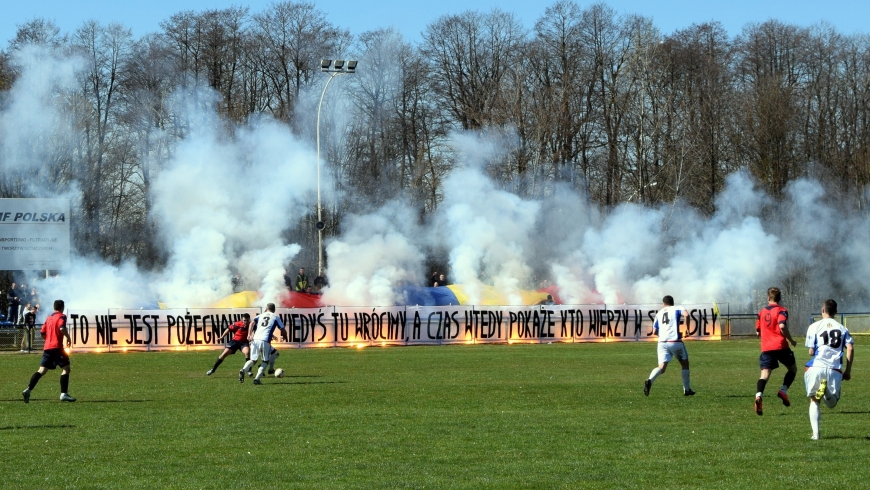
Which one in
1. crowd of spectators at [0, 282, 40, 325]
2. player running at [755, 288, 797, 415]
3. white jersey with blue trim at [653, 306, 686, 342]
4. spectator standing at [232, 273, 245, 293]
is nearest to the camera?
player running at [755, 288, 797, 415]

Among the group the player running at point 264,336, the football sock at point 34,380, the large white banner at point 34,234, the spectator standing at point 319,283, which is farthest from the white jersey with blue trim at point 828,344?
the large white banner at point 34,234

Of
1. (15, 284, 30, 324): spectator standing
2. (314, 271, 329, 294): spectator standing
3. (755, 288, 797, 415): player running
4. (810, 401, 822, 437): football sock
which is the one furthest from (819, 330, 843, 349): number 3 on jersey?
(15, 284, 30, 324): spectator standing

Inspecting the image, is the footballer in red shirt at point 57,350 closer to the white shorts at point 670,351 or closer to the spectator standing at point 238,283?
the white shorts at point 670,351

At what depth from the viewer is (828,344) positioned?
13.2 m

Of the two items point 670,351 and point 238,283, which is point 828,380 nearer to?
point 670,351

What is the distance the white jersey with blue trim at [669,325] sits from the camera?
64.0ft

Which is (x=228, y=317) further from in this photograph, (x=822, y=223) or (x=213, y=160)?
(x=822, y=223)

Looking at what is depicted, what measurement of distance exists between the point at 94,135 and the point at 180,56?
857 cm

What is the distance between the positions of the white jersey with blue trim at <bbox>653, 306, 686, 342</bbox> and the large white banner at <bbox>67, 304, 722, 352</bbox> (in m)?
17.1

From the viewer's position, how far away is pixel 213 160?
47.1m

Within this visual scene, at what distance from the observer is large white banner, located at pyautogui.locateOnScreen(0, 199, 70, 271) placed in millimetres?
42875

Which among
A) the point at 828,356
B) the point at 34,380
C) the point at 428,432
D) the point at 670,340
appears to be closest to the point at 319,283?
the point at 34,380

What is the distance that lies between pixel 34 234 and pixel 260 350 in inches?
919

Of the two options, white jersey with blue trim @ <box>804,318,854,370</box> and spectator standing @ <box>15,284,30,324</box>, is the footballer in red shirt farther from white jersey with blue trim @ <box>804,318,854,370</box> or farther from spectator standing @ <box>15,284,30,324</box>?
spectator standing @ <box>15,284,30,324</box>
